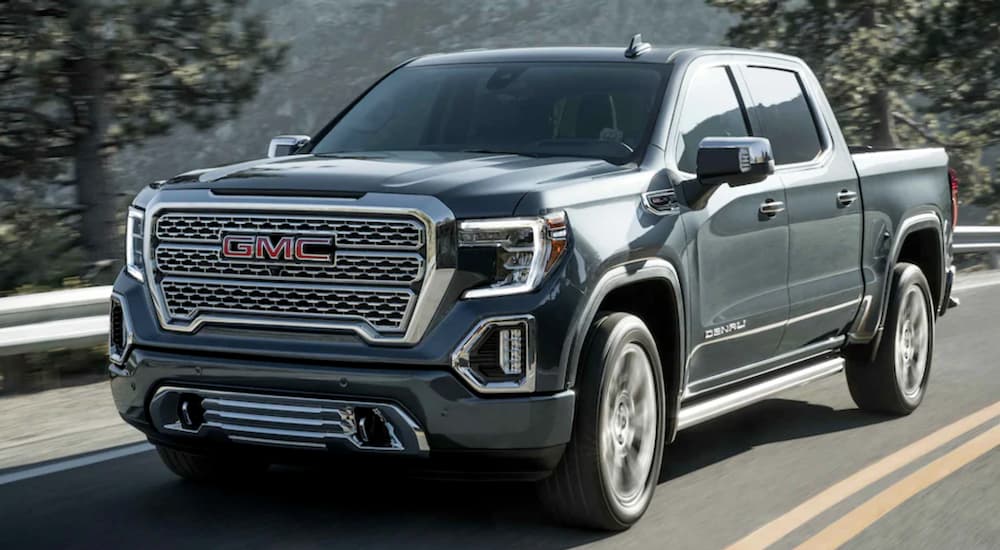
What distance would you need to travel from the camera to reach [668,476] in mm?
6781

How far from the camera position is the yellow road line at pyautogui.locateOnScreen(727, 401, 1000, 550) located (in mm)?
5719

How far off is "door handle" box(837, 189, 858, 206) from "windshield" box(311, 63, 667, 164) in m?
1.48

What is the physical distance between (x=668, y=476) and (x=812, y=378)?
3.78 ft

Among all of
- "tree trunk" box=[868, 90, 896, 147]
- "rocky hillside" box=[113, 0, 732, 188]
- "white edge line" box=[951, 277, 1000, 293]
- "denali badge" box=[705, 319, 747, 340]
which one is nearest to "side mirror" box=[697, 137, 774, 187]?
"denali badge" box=[705, 319, 747, 340]

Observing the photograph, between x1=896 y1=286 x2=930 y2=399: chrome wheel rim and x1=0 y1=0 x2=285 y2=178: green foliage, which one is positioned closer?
x1=896 y1=286 x2=930 y2=399: chrome wheel rim

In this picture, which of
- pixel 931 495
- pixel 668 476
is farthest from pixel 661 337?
pixel 931 495

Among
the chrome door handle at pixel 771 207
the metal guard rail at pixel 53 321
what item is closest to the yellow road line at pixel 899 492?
the chrome door handle at pixel 771 207

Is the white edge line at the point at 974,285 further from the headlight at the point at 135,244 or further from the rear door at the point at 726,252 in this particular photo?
the headlight at the point at 135,244

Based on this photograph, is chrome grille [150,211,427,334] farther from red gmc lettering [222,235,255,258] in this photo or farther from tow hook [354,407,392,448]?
tow hook [354,407,392,448]

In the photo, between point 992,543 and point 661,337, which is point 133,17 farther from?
point 992,543

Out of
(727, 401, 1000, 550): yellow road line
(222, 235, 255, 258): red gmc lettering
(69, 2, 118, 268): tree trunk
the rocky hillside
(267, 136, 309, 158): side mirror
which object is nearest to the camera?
(222, 235, 255, 258): red gmc lettering

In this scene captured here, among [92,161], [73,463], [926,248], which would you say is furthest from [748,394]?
[92,161]

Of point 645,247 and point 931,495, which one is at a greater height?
point 645,247

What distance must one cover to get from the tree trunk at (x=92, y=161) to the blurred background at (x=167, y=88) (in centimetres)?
2
